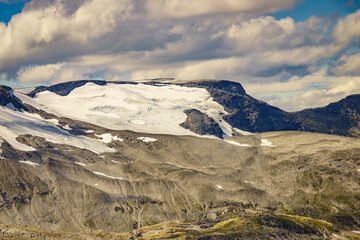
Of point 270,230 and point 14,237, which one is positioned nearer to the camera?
point 14,237

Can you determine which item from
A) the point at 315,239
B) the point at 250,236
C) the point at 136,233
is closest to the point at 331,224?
the point at 315,239

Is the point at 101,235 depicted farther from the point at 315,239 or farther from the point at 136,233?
the point at 315,239

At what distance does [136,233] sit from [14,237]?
52.7 meters

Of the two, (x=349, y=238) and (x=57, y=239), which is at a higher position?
(x=57, y=239)

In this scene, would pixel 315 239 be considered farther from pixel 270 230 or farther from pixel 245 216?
pixel 245 216

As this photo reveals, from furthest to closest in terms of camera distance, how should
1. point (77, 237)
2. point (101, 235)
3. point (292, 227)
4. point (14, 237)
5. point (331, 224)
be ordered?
point (331, 224)
point (292, 227)
point (101, 235)
point (77, 237)
point (14, 237)

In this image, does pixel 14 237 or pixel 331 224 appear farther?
pixel 331 224

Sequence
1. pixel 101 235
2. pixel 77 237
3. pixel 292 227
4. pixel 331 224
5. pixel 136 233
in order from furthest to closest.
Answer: pixel 331 224, pixel 292 227, pixel 136 233, pixel 101 235, pixel 77 237

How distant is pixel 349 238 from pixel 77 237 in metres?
109

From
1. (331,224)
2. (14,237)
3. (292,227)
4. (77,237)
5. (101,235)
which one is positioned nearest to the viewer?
(14,237)

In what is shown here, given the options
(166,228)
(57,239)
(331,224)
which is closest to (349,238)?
(331,224)

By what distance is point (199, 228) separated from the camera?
16962 centimetres

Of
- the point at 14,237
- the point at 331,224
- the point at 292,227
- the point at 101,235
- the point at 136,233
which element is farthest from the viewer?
the point at 331,224

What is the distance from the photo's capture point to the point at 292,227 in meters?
172
